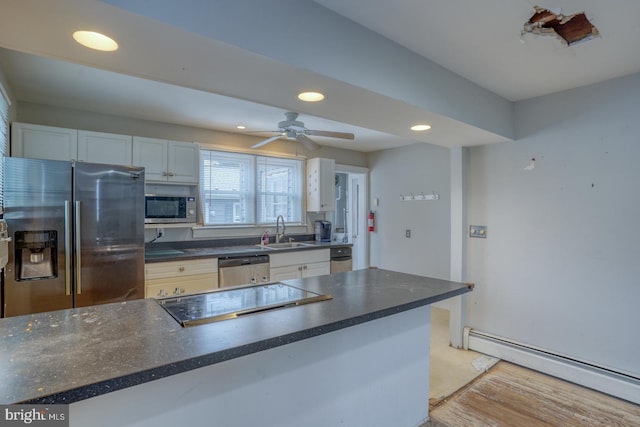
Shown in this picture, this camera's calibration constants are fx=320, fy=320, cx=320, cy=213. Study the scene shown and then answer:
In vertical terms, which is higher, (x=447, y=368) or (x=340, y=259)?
(x=340, y=259)

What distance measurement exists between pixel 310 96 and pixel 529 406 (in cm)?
260

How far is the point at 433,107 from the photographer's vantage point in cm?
210

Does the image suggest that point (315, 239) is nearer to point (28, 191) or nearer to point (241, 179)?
point (241, 179)

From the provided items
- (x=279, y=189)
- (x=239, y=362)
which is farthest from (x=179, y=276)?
(x=239, y=362)

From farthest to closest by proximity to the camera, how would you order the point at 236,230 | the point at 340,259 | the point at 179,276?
the point at 340,259 → the point at 236,230 → the point at 179,276

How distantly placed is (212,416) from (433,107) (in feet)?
6.77

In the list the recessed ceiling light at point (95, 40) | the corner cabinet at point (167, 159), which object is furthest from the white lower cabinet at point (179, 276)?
the recessed ceiling light at point (95, 40)

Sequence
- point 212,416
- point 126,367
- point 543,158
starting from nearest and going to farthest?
1. point 126,367
2. point 212,416
3. point 543,158

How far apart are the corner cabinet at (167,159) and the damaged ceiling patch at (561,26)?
3.18m

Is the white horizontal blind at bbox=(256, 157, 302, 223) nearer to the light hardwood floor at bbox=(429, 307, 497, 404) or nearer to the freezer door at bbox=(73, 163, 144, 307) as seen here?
the freezer door at bbox=(73, 163, 144, 307)

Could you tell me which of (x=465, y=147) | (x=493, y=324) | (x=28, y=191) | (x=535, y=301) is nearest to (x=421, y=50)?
(x=465, y=147)

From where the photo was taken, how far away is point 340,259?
4379 mm

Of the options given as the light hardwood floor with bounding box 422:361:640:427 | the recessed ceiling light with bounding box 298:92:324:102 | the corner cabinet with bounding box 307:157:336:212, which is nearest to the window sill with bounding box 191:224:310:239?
the corner cabinet with bounding box 307:157:336:212

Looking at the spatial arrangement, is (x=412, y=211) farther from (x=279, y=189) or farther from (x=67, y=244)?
(x=67, y=244)
